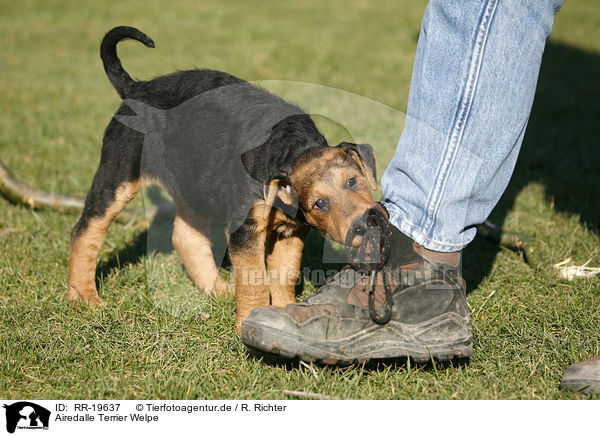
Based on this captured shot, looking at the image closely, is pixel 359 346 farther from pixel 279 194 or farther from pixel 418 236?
pixel 279 194

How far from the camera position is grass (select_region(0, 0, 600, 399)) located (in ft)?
8.54

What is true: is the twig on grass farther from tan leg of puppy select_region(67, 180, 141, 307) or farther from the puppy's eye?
tan leg of puppy select_region(67, 180, 141, 307)

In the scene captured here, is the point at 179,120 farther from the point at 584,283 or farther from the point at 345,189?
the point at 584,283

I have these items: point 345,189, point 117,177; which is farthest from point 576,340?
point 117,177

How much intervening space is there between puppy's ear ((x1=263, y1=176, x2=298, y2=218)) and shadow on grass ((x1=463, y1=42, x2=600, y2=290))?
1347mm

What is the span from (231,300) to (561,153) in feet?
14.4

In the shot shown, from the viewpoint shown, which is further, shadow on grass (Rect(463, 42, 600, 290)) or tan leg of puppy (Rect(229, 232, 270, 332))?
shadow on grass (Rect(463, 42, 600, 290))

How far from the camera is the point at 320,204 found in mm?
2898

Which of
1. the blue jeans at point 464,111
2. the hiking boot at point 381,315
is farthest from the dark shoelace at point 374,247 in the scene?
the blue jeans at point 464,111

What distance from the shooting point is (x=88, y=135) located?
6535 mm

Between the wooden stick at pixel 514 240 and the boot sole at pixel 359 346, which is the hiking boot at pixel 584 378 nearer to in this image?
the boot sole at pixel 359 346

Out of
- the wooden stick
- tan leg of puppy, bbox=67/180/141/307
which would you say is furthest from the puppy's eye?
the wooden stick

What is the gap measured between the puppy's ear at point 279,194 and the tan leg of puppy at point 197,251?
0.86 m
